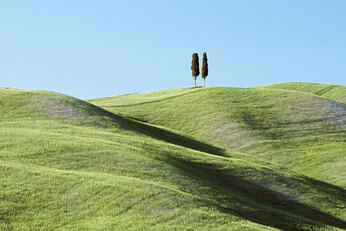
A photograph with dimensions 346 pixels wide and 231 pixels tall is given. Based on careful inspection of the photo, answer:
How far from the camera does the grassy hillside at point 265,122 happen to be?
5222 cm

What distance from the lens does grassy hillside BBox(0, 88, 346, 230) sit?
23845mm

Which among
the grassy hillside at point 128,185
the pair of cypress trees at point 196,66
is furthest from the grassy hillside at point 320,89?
the grassy hillside at point 128,185

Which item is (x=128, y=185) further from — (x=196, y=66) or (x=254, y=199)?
(x=196, y=66)

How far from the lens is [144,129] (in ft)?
173

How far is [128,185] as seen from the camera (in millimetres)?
26828

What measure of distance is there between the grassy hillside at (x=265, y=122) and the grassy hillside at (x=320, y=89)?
21.7 metres

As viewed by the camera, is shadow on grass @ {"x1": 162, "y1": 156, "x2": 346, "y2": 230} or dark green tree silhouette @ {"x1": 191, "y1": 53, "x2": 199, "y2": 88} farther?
dark green tree silhouette @ {"x1": 191, "y1": 53, "x2": 199, "y2": 88}

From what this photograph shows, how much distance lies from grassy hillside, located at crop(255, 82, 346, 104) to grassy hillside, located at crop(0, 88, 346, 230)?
53707mm

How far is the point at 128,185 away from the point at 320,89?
3259 inches

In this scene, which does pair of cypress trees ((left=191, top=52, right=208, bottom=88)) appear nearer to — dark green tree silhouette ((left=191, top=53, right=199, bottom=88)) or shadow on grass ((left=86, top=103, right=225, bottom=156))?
dark green tree silhouette ((left=191, top=53, right=199, bottom=88))

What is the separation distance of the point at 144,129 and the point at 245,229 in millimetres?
30401

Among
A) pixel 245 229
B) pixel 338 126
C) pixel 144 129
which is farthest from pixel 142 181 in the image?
pixel 338 126

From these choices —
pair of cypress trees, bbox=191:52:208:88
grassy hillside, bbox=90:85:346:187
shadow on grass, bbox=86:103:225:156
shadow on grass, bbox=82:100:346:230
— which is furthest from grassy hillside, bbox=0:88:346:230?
pair of cypress trees, bbox=191:52:208:88

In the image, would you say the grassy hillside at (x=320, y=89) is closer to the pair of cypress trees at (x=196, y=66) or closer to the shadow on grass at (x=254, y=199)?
the pair of cypress trees at (x=196, y=66)
